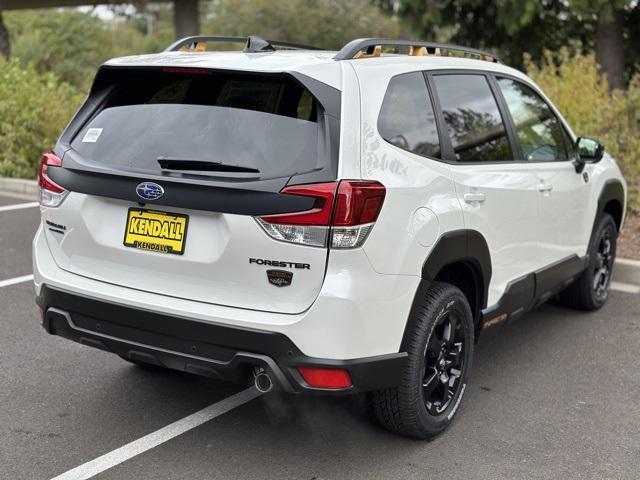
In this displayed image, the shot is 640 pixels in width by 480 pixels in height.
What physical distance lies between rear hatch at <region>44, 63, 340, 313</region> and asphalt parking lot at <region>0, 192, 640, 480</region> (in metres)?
0.80

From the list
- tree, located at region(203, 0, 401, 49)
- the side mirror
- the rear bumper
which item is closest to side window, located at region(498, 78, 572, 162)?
the side mirror

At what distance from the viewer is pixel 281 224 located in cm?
329

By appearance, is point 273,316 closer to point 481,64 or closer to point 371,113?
point 371,113

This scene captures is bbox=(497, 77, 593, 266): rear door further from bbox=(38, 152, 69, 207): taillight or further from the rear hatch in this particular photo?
bbox=(38, 152, 69, 207): taillight

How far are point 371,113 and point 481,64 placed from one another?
147 centimetres

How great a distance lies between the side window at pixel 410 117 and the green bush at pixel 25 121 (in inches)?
332

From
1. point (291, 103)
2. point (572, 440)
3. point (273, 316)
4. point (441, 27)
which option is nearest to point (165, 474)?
point (273, 316)

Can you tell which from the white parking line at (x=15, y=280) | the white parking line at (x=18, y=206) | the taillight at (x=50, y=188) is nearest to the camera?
the taillight at (x=50, y=188)

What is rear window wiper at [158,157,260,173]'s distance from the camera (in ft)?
11.1

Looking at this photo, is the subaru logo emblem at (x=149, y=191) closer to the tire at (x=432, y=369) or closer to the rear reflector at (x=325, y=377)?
the rear reflector at (x=325, y=377)

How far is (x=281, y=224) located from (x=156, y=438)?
1.35m

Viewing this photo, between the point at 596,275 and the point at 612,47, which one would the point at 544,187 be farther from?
the point at 612,47

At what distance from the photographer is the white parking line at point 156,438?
362 centimetres

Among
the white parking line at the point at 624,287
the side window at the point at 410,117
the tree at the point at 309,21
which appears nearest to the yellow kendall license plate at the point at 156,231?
the side window at the point at 410,117
